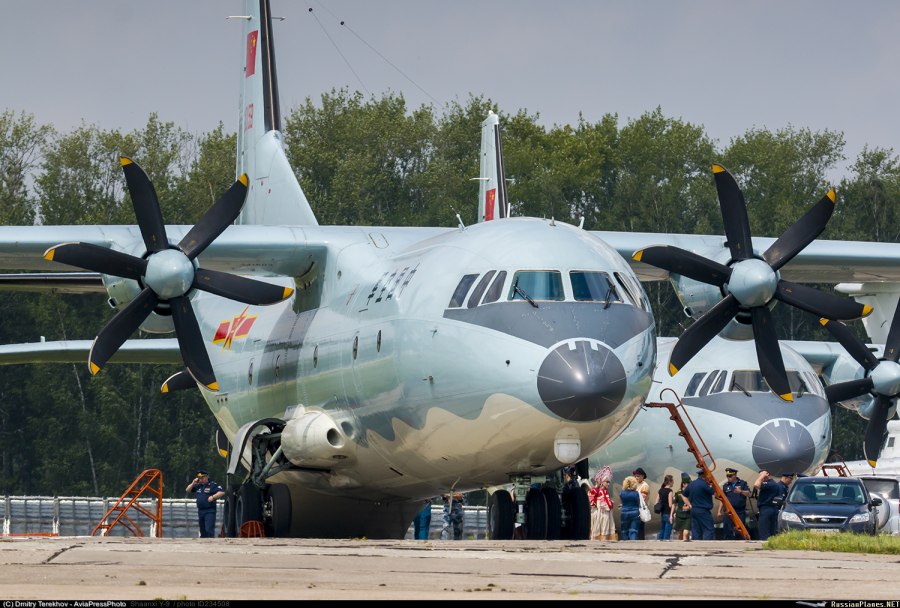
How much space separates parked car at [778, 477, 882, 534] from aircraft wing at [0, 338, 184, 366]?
1026 centimetres

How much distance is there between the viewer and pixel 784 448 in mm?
21781

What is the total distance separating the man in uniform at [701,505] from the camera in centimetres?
1997

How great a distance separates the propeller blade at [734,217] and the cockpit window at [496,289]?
4.50m

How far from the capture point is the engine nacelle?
17516 millimetres

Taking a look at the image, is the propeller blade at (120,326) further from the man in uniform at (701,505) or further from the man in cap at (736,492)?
the man in cap at (736,492)

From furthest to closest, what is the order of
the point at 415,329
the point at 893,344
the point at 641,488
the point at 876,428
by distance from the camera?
the point at 893,344 < the point at 876,428 < the point at 641,488 < the point at 415,329

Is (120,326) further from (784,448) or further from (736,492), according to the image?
(784,448)

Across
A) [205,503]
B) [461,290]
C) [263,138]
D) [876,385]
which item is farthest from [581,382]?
[876,385]

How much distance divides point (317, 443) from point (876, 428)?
1128cm

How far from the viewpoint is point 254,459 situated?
1878cm

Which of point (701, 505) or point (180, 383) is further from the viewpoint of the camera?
point (180, 383)

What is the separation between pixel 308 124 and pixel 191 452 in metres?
19.0

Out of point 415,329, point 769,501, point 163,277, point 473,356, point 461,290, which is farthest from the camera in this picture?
point 769,501

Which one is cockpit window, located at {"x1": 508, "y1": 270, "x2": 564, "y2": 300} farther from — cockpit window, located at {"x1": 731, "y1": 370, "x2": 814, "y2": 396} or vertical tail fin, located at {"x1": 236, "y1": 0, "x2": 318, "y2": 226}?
cockpit window, located at {"x1": 731, "y1": 370, "x2": 814, "y2": 396}
